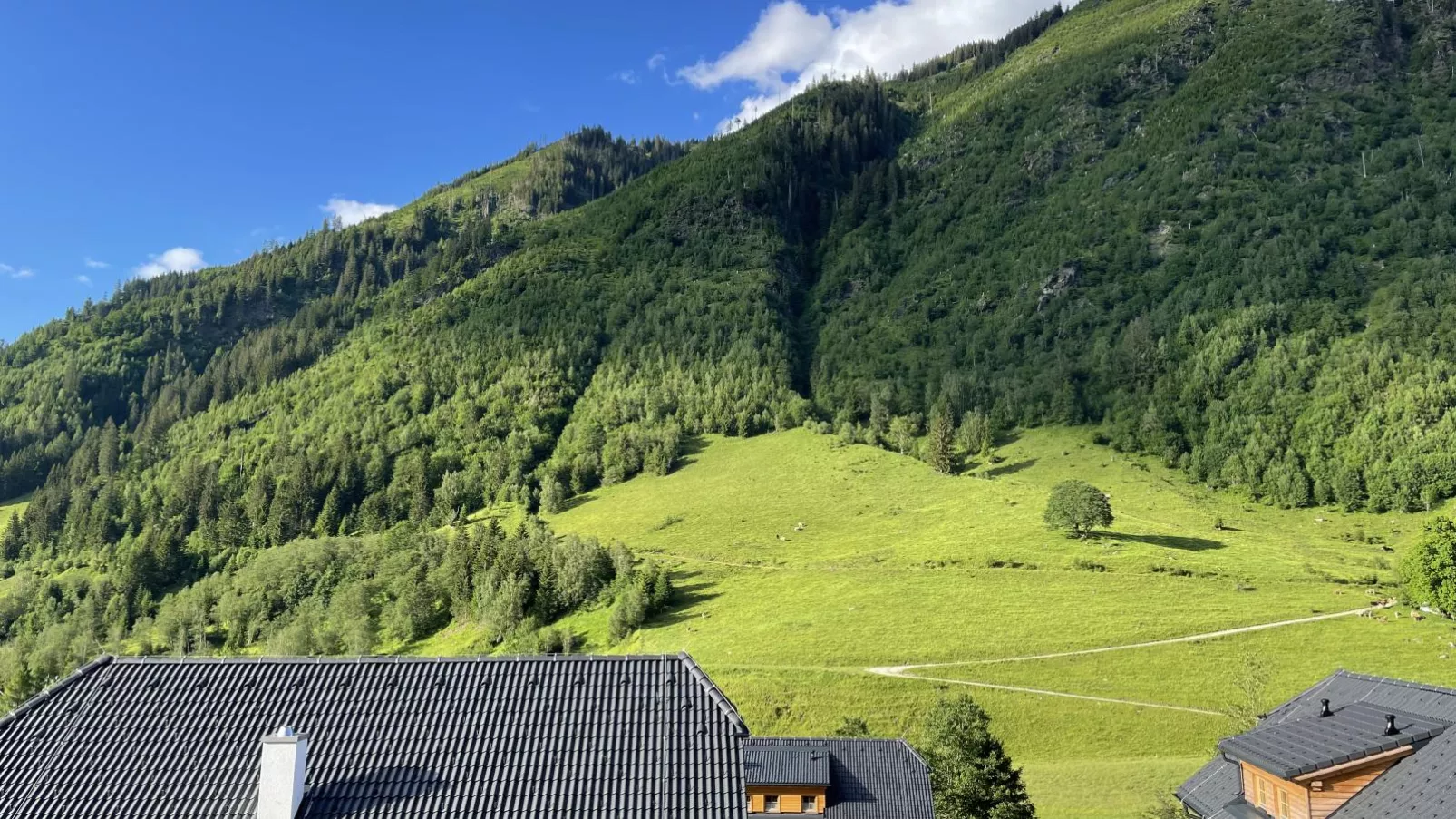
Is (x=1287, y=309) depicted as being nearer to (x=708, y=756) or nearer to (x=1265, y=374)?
(x=1265, y=374)

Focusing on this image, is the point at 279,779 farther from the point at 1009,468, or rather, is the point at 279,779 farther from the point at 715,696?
the point at 1009,468

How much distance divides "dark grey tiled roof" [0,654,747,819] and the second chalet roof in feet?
47.8

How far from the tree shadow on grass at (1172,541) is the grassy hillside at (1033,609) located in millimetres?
494

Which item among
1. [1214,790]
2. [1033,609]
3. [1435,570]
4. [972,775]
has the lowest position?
[1435,570]

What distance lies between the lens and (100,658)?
23.6 meters

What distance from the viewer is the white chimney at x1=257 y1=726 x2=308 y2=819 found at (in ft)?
63.1

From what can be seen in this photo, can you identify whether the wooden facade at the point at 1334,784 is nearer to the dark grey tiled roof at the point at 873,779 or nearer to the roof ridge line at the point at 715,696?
the roof ridge line at the point at 715,696

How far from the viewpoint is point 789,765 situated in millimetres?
43406

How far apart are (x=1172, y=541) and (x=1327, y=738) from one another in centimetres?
9882

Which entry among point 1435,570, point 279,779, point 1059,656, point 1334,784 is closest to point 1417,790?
point 1334,784

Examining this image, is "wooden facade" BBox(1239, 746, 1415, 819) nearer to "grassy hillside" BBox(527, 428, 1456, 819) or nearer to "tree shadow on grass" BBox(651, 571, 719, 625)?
"grassy hillside" BBox(527, 428, 1456, 819)

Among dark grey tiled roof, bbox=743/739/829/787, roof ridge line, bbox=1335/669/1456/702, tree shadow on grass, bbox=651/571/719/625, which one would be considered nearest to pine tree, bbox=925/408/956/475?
tree shadow on grass, bbox=651/571/719/625

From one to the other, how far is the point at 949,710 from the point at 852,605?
4813cm

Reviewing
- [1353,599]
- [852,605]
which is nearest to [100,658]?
[852,605]
